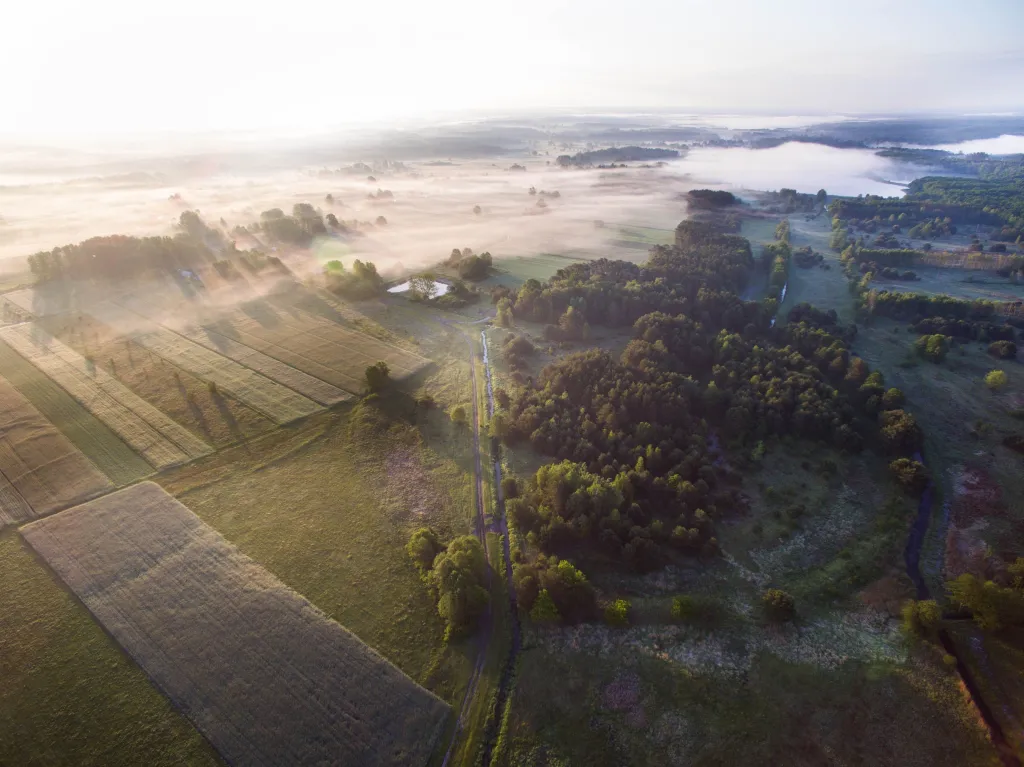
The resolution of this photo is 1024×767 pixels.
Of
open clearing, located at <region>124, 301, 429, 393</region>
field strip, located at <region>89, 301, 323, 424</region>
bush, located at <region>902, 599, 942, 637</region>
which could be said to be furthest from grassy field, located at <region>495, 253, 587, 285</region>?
bush, located at <region>902, 599, 942, 637</region>

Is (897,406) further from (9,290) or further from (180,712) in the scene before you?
(9,290)

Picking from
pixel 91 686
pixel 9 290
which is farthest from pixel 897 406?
pixel 9 290

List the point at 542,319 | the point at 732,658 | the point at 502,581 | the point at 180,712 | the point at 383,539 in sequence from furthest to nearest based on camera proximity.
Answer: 1. the point at 542,319
2. the point at 383,539
3. the point at 502,581
4. the point at 732,658
5. the point at 180,712

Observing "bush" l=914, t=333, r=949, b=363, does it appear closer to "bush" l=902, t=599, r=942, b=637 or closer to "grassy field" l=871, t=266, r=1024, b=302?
"grassy field" l=871, t=266, r=1024, b=302

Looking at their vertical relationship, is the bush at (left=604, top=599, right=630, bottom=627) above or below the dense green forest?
below

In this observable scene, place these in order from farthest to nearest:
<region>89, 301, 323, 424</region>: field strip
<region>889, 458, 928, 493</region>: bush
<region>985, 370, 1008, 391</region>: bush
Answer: <region>985, 370, 1008, 391</region>: bush
<region>89, 301, 323, 424</region>: field strip
<region>889, 458, 928, 493</region>: bush

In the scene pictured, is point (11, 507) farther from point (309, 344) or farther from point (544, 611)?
point (544, 611)

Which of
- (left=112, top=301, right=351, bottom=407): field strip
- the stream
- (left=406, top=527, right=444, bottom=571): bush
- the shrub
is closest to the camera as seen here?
the stream
